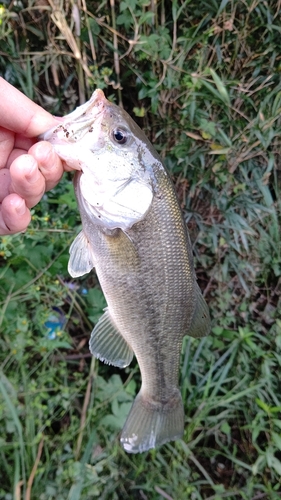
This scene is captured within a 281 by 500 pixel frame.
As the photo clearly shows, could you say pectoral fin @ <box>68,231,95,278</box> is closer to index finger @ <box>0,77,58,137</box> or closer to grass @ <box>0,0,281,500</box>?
index finger @ <box>0,77,58,137</box>

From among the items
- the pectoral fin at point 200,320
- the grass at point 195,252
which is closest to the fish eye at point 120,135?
the pectoral fin at point 200,320

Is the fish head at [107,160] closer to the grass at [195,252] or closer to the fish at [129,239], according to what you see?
the fish at [129,239]

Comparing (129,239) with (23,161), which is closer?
(23,161)

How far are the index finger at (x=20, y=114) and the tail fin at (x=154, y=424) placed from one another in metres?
1.19

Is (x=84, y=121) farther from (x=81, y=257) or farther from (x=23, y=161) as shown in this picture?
(x=81, y=257)

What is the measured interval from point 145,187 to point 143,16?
131cm

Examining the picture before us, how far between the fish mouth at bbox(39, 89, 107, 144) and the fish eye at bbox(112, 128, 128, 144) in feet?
0.20

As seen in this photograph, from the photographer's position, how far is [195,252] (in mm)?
2648

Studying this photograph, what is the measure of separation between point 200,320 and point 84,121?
87 cm

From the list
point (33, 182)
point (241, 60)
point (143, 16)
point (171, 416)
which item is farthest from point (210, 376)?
point (143, 16)

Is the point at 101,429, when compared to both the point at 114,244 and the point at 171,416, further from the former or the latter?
the point at 114,244

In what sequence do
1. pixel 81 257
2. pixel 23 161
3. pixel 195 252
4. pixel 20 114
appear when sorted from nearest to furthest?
pixel 23 161, pixel 20 114, pixel 81 257, pixel 195 252

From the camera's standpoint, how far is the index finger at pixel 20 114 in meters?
1.26

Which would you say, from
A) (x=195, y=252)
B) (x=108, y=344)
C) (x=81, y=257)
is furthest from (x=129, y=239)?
(x=195, y=252)
